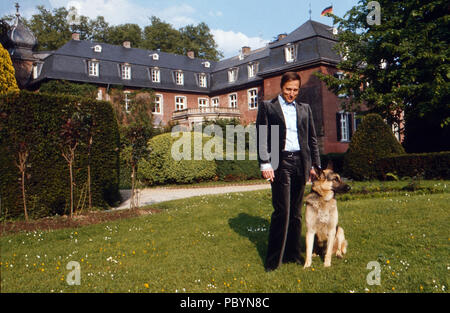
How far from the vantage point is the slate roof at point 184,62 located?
28.6 meters

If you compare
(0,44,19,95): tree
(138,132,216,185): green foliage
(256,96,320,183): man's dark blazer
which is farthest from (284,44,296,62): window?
(256,96,320,183): man's dark blazer

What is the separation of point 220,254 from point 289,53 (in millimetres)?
26960

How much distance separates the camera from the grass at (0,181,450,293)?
4.21m

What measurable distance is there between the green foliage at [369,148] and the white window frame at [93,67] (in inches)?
1093

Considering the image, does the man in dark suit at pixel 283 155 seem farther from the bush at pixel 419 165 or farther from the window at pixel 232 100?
the window at pixel 232 100

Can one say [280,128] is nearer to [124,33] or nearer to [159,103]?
[159,103]

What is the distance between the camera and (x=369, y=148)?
14539 mm

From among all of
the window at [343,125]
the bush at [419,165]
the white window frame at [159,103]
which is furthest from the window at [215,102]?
the bush at [419,165]

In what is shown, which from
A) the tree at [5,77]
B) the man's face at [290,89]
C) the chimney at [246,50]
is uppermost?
the chimney at [246,50]
